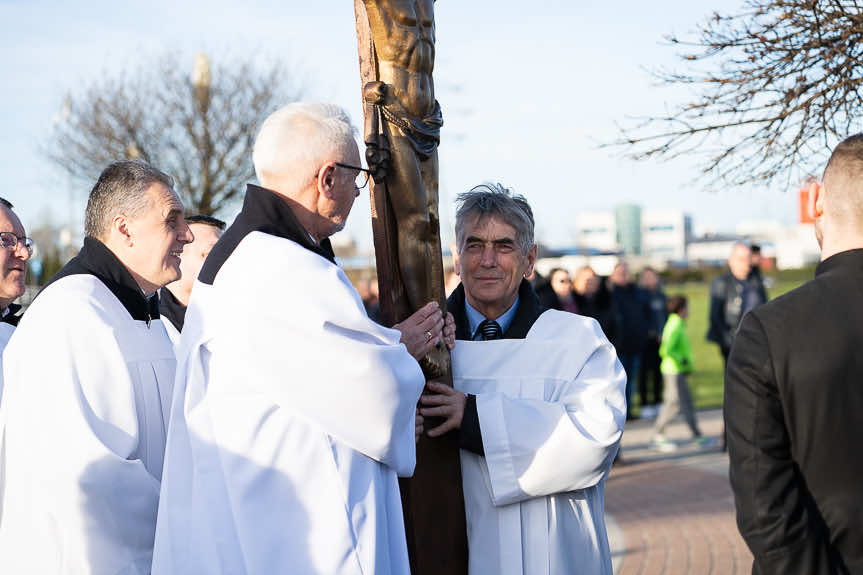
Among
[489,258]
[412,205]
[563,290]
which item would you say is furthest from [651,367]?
[412,205]

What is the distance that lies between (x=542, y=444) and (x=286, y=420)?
1.01 metres

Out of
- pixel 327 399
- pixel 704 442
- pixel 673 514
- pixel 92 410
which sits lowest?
pixel 704 442

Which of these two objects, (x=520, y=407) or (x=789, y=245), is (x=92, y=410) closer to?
(x=520, y=407)

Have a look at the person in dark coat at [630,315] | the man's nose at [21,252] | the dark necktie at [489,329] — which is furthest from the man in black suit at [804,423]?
the person in dark coat at [630,315]

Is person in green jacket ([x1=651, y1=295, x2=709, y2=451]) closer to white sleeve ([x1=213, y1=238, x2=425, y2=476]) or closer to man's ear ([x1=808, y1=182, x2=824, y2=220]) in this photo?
man's ear ([x1=808, y1=182, x2=824, y2=220])

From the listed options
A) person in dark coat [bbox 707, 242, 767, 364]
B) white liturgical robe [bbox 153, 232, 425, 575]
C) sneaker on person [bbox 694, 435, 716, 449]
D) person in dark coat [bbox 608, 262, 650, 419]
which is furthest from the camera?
person in dark coat [bbox 608, 262, 650, 419]

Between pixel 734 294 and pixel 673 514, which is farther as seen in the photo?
pixel 734 294

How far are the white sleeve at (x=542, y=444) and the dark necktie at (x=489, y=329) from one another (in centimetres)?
27

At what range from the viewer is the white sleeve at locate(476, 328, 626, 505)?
3219 millimetres

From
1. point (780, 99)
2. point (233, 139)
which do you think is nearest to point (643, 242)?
point (233, 139)

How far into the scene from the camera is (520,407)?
129 inches

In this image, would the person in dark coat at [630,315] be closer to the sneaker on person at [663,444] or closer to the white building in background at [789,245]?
the sneaker on person at [663,444]

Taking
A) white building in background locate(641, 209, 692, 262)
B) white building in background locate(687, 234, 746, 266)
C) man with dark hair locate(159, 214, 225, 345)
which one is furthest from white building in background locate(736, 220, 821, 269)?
man with dark hair locate(159, 214, 225, 345)

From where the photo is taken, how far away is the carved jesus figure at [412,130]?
320cm
